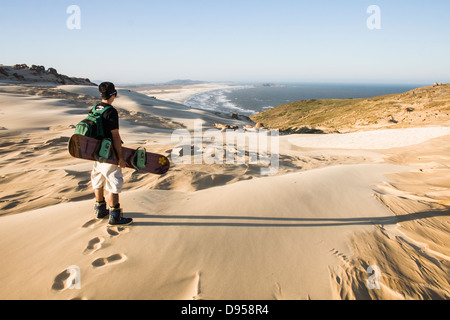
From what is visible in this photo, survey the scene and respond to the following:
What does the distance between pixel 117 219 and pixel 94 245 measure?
15.4 inches

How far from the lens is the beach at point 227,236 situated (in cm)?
192

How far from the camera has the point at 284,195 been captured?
139 inches

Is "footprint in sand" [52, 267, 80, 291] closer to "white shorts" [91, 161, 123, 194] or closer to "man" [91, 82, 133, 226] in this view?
"man" [91, 82, 133, 226]

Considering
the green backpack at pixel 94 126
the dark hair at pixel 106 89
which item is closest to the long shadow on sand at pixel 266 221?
the green backpack at pixel 94 126

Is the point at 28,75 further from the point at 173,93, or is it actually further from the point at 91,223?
the point at 173,93

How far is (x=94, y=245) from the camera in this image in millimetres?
2336

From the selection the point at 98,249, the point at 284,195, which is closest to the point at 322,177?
the point at 284,195

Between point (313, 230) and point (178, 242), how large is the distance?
1585 mm

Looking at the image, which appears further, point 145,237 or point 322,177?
point 322,177

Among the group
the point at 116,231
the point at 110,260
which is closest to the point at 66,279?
the point at 110,260
